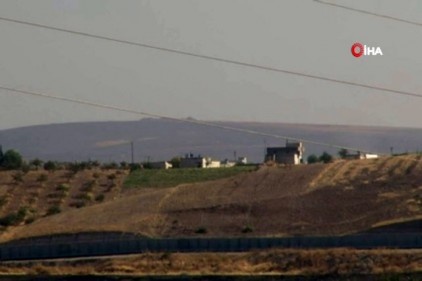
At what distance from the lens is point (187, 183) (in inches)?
3775

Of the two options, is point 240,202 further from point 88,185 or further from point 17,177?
point 17,177

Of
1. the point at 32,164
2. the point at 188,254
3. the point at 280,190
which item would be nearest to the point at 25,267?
the point at 188,254

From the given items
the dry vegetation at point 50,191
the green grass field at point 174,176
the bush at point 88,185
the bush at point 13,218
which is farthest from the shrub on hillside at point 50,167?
the bush at point 13,218

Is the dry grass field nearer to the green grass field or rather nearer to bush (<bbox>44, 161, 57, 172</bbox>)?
the green grass field

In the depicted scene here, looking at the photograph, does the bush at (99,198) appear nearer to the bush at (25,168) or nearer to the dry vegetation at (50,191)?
the dry vegetation at (50,191)

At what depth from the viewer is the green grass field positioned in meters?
97.9

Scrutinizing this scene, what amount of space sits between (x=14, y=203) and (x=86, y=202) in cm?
473

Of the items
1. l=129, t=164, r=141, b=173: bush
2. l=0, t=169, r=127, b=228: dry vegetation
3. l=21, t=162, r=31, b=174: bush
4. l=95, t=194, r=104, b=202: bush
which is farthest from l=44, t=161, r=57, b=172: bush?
l=95, t=194, r=104, b=202: bush

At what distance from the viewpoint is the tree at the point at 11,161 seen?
111 meters

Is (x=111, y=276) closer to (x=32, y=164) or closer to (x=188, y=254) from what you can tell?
(x=188, y=254)

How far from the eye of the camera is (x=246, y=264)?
156 ft

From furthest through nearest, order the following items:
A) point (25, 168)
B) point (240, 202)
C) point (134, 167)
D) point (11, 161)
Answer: point (11, 161), point (134, 167), point (25, 168), point (240, 202)

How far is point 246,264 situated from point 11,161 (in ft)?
236

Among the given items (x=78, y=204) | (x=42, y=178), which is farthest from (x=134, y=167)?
(x=78, y=204)
